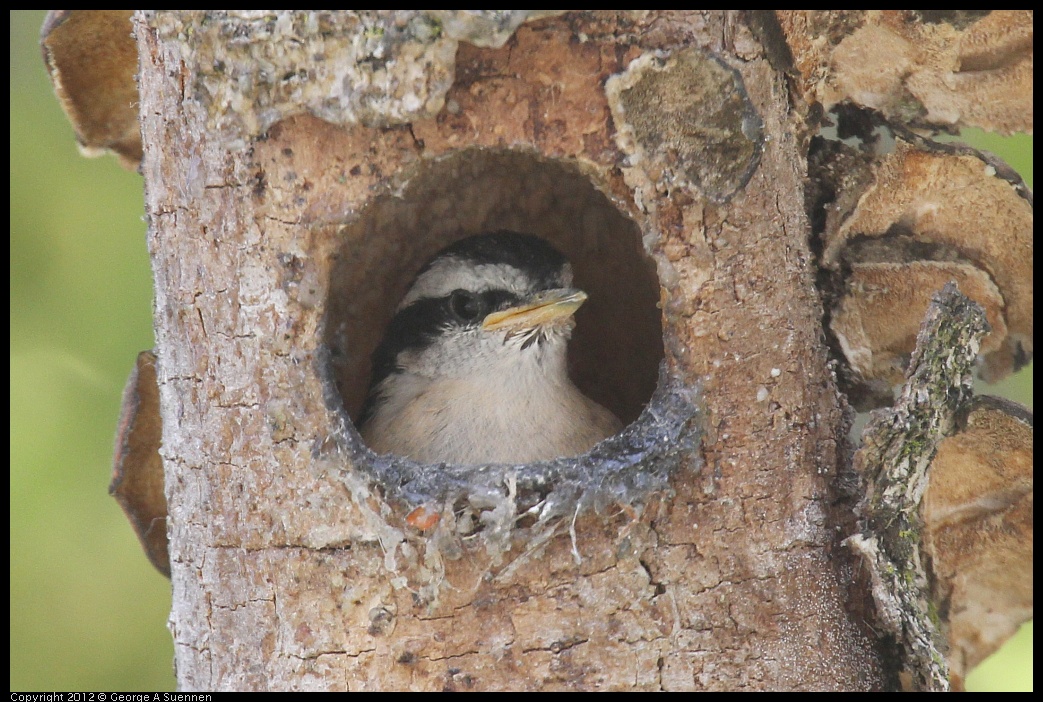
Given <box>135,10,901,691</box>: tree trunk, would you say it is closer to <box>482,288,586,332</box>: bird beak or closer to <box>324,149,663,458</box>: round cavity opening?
<box>482,288,586,332</box>: bird beak

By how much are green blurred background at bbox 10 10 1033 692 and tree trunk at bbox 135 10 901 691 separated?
150 cm

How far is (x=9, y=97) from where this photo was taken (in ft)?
15.4

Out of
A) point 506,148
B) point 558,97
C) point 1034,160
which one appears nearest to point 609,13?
point 558,97

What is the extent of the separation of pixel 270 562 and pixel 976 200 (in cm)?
235

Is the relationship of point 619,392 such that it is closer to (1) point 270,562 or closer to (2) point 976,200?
(2) point 976,200

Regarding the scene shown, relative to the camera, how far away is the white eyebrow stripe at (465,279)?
3.81 m

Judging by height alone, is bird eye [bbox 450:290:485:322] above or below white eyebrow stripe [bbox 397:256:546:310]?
below

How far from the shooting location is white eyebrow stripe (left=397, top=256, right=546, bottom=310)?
3.81m

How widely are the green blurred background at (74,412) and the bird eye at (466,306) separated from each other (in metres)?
1.35

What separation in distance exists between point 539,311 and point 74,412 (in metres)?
2.00

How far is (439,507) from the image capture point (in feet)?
9.06

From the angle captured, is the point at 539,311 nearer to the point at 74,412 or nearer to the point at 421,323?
the point at 421,323

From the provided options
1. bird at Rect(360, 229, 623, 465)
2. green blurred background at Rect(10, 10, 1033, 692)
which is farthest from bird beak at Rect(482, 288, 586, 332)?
green blurred background at Rect(10, 10, 1033, 692)

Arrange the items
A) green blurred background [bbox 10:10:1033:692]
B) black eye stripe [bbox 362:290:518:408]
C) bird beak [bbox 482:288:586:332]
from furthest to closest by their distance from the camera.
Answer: green blurred background [bbox 10:10:1033:692] → black eye stripe [bbox 362:290:518:408] → bird beak [bbox 482:288:586:332]
